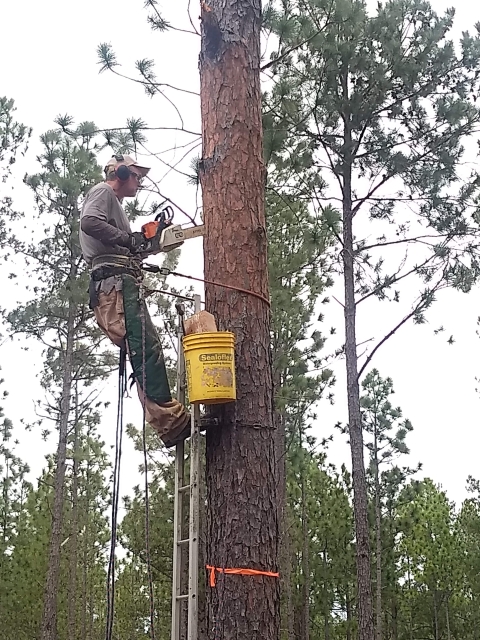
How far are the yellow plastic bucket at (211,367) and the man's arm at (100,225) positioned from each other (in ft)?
2.73

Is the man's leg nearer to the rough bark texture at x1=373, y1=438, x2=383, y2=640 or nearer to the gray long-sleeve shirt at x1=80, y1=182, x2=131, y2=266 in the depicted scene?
the gray long-sleeve shirt at x1=80, y1=182, x2=131, y2=266

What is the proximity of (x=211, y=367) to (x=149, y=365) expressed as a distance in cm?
54

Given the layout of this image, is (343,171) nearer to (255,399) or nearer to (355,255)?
(355,255)

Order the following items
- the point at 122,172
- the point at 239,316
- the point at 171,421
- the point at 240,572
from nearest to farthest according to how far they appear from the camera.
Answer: the point at 240,572
the point at 239,316
the point at 171,421
the point at 122,172

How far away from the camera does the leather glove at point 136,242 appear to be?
11.5ft

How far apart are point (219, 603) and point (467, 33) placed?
753 cm

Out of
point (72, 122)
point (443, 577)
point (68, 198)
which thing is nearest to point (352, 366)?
point (72, 122)

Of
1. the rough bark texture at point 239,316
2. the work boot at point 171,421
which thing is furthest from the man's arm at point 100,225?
the work boot at point 171,421

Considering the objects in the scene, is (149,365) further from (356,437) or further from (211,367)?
(356,437)

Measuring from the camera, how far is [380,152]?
8.60 metres

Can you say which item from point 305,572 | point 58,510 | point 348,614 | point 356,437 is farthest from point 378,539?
point 356,437

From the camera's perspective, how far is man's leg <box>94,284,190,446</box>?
308 centimetres

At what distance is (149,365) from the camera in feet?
10.6

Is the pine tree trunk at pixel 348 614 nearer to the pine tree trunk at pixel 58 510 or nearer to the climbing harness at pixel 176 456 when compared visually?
the pine tree trunk at pixel 58 510
